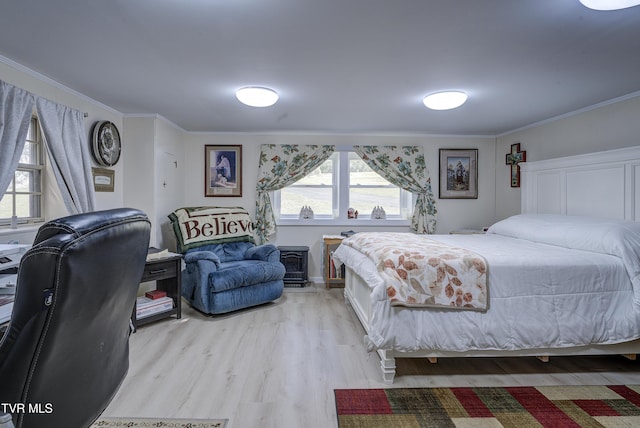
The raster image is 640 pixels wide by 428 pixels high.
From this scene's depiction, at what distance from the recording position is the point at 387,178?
4863mm

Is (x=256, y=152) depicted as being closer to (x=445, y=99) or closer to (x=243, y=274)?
(x=243, y=274)

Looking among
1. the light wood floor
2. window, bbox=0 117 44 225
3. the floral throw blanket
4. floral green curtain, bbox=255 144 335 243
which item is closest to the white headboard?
the light wood floor

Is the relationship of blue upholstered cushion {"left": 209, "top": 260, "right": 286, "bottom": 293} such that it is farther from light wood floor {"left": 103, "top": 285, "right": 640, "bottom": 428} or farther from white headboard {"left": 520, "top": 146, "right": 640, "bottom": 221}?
white headboard {"left": 520, "top": 146, "right": 640, "bottom": 221}

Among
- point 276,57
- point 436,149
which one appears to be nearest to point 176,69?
point 276,57

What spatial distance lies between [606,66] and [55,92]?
4468mm

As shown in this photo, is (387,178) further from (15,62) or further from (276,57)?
(15,62)

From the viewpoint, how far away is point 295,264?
4.64 meters

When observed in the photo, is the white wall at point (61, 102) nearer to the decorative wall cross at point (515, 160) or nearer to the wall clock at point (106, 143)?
the wall clock at point (106, 143)

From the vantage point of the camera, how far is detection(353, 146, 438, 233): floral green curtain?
4844 millimetres

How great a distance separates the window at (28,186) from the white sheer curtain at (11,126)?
36 cm

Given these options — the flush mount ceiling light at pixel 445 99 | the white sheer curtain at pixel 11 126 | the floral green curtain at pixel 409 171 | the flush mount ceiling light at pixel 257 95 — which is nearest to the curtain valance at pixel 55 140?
the white sheer curtain at pixel 11 126

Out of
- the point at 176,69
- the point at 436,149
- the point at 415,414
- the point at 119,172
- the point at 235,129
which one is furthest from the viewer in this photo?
the point at 436,149

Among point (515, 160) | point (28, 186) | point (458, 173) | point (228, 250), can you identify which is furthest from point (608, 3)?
point (28, 186)

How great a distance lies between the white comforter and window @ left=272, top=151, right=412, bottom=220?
2.71m
